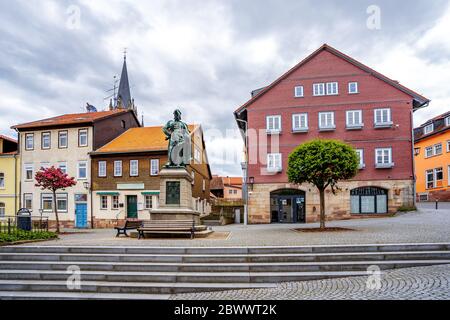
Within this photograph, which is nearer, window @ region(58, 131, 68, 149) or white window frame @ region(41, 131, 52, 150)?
window @ region(58, 131, 68, 149)

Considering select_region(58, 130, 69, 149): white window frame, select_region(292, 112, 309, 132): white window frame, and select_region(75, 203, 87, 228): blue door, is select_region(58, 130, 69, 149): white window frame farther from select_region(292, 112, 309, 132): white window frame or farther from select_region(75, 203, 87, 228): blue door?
select_region(292, 112, 309, 132): white window frame

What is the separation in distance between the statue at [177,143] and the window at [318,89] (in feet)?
49.9

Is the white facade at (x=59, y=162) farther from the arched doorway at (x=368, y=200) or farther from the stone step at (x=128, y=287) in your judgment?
the stone step at (x=128, y=287)

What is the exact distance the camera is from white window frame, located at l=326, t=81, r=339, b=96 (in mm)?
27922

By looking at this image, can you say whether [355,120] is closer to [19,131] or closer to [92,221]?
[92,221]

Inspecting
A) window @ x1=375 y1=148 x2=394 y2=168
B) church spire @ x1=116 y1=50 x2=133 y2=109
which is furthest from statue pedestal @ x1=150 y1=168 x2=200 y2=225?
church spire @ x1=116 y1=50 x2=133 y2=109

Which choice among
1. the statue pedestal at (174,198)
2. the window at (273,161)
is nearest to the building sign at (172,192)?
the statue pedestal at (174,198)

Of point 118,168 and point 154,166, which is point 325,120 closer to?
point 154,166

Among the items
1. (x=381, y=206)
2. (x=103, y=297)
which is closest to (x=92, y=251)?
(x=103, y=297)

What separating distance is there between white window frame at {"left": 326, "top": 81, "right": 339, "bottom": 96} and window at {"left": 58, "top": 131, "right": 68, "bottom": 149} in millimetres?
23225

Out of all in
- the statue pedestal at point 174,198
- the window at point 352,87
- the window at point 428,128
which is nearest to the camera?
the statue pedestal at point 174,198

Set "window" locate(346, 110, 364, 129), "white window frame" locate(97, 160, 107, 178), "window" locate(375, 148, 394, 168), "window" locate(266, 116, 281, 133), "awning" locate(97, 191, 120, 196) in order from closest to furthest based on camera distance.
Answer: "window" locate(375, 148, 394, 168)
"window" locate(346, 110, 364, 129)
"window" locate(266, 116, 281, 133)
"awning" locate(97, 191, 120, 196)
"white window frame" locate(97, 160, 107, 178)

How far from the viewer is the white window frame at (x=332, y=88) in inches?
1099
